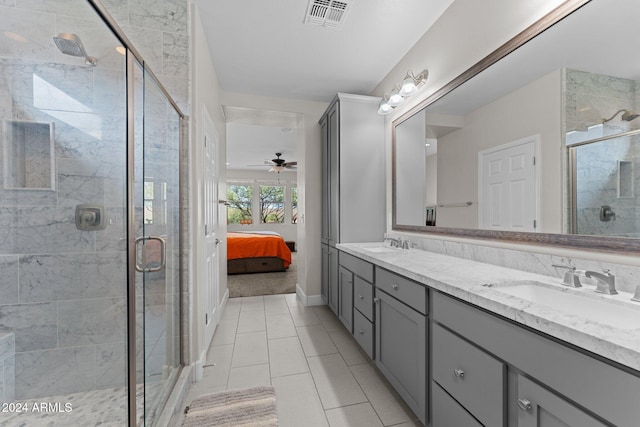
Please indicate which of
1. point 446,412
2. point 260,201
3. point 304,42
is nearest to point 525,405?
point 446,412

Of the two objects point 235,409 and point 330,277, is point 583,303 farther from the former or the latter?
point 330,277

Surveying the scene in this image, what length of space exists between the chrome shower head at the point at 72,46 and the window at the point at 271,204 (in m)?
7.31

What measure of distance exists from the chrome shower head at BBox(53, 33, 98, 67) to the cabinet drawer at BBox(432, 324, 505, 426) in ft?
7.95

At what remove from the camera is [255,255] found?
17.1 feet

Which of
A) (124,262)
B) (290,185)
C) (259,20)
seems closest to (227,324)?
(124,262)

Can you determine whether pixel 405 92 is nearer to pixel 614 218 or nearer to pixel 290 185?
pixel 614 218

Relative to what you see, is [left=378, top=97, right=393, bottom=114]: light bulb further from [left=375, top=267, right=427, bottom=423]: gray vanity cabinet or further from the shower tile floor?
the shower tile floor

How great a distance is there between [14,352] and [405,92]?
128 inches

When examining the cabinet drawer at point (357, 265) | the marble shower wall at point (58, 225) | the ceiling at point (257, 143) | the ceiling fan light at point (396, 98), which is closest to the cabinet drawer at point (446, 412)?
the cabinet drawer at point (357, 265)

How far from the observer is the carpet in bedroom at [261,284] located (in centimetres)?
407

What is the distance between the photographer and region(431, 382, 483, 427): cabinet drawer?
108cm

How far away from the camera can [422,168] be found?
92.4 inches

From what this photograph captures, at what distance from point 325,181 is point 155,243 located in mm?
2141

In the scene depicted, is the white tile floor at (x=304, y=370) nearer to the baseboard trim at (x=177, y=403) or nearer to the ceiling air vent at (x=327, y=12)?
the baseboard trim at (x=177, y=403)
